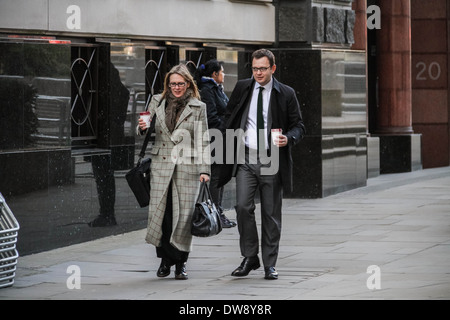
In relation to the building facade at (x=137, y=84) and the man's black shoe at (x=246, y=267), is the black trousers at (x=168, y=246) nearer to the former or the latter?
the man's black shoe at (x=246, y=267)

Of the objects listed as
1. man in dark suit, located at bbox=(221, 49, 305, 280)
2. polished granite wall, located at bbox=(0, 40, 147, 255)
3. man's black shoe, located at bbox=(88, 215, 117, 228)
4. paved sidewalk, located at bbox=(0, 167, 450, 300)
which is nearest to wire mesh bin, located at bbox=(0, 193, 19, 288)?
paved sidewalk, located at bbox=(0, 167, 450, 300)

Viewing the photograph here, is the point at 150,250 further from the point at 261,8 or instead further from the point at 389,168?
the point at 389,168

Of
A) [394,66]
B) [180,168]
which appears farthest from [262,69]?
[394,66]

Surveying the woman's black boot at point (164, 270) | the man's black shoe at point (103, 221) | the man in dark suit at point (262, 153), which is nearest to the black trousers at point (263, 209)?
the man in dark suit at point (262, 153)

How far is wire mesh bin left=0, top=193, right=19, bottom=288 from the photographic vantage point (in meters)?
9.14

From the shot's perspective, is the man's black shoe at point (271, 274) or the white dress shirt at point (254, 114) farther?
the white dress shirt at point (254, 114)

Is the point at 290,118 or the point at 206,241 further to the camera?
the point at 206,241

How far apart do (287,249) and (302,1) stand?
555 cm

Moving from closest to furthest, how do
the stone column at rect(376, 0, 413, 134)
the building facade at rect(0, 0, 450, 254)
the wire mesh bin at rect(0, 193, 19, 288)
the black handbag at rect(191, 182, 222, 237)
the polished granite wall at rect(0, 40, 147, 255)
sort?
the wire mesh bin at rect(0, 193, 19, 288), the black handbag at rect(191, 182, 222, 237), the polished granite wall at rect(0, 40, 147, 255), the building facade at rect(0, 0, 450, 254), the stone column at rect(376, 0, 413, 134)

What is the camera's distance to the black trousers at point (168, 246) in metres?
9.66

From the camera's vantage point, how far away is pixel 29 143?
11.0 metres

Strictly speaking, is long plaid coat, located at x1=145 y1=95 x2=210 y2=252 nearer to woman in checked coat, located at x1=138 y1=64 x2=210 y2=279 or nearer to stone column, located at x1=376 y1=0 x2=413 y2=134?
woman in checked coat, located at x1=138 y1=64 x2=210 y2=279

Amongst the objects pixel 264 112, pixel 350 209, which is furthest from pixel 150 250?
pixel 350 209

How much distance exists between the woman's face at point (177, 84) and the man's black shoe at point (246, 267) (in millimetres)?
1493
